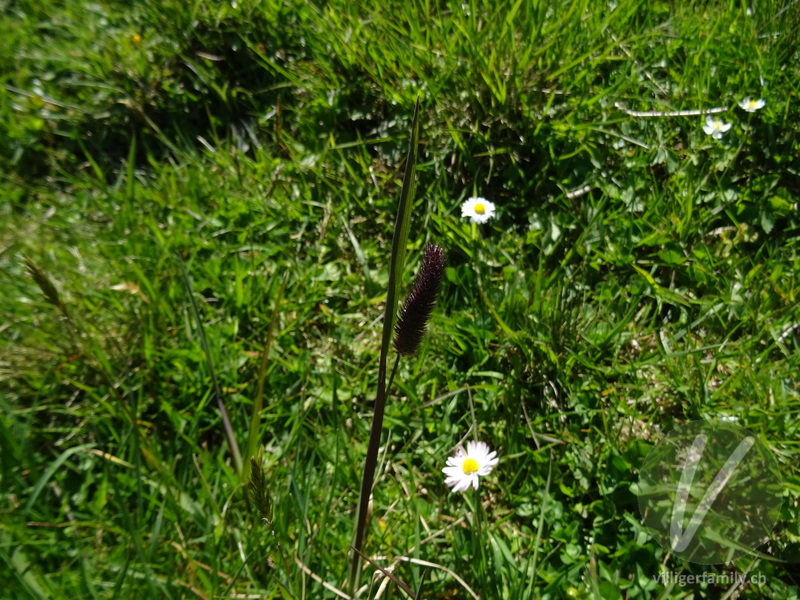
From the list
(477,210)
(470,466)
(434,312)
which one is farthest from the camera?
(477,210)

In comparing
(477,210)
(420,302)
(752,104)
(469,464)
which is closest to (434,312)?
(477,210)

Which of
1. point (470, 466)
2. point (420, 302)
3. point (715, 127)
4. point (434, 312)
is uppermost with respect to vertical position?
point (715, 127)

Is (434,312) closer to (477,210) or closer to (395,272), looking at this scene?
(477,210)

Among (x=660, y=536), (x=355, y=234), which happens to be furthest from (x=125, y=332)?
(x=660, y=536)

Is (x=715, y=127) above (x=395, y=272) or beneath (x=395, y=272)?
above

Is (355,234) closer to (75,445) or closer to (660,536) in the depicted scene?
(75,445)

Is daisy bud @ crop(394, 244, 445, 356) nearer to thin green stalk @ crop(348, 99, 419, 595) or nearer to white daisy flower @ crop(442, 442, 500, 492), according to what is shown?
thin green stalk @ crop(348, 99, 419, 595)

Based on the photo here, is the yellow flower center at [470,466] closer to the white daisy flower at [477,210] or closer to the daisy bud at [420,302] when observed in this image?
the daisy bud at [420,302]
